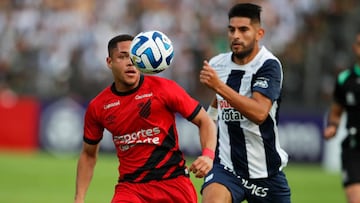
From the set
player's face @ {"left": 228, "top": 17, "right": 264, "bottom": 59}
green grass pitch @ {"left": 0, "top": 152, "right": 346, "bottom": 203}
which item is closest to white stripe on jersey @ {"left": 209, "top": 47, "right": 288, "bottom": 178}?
player's face @ {"left": 228, "top": 17, "right": 264, "bottom": 59}

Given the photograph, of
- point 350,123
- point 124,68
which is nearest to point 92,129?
point 124,68

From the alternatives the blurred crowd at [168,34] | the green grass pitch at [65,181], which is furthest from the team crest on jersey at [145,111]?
the blurred crowd at [168,34]

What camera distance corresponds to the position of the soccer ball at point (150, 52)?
8091mm

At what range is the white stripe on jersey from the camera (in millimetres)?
8695

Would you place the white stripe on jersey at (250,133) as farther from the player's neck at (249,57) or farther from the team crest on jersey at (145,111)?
the team crest on jersey at (145,111)

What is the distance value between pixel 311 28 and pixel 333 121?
9.78 metres

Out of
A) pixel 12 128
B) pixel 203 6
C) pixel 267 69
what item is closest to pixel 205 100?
pixel 203 6

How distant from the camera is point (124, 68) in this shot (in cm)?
844

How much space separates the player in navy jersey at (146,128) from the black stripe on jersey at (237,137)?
1.74ft

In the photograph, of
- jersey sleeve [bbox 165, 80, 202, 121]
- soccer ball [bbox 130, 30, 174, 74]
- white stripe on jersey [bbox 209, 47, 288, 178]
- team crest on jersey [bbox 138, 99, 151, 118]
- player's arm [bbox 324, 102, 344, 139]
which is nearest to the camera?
soccer ball [bbox 130, 30, 174, 74]

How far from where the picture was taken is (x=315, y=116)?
2219 cm

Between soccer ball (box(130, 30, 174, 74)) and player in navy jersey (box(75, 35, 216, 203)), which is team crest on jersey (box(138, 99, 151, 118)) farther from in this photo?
soccer ball (box(130, 30, 174, 74))

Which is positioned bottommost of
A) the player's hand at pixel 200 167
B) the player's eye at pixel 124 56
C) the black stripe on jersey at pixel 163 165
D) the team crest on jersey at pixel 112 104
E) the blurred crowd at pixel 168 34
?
the blurred crowd at pixel 168 34

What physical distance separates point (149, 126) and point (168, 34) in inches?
585
